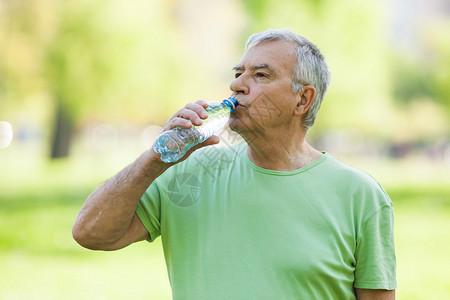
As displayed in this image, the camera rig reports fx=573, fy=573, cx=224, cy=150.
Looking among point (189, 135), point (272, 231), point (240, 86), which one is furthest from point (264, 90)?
point (272, 231)

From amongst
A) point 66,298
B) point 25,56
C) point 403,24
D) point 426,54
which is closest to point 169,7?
point 25,56

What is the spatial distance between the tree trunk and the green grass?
10.5m

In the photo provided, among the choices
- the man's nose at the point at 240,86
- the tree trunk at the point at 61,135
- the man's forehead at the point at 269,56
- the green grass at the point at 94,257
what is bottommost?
the green grass at the point at 94,257

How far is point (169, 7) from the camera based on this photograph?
91.2 feet

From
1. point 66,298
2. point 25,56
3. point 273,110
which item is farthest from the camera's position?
point 25,56

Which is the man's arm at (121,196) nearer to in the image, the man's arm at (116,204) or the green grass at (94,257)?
the man's arm at (116,204)

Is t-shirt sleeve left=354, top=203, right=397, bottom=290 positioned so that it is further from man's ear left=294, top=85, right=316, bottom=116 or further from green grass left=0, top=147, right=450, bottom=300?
green grass left=0, top=147, right=450, bottom=300

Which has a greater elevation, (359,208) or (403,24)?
(403,24)

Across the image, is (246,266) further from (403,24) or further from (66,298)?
(403,24)

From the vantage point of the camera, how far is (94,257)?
804 cm

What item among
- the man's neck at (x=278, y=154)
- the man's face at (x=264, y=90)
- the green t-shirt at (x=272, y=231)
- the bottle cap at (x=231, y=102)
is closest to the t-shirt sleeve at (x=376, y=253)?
the green t-shirt at (x=272, y=231)

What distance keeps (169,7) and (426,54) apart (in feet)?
98.2

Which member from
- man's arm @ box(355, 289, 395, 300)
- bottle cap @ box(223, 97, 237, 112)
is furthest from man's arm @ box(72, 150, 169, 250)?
man's arm @ box(355, 289, 395, 300)

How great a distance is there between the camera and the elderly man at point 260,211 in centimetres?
211
